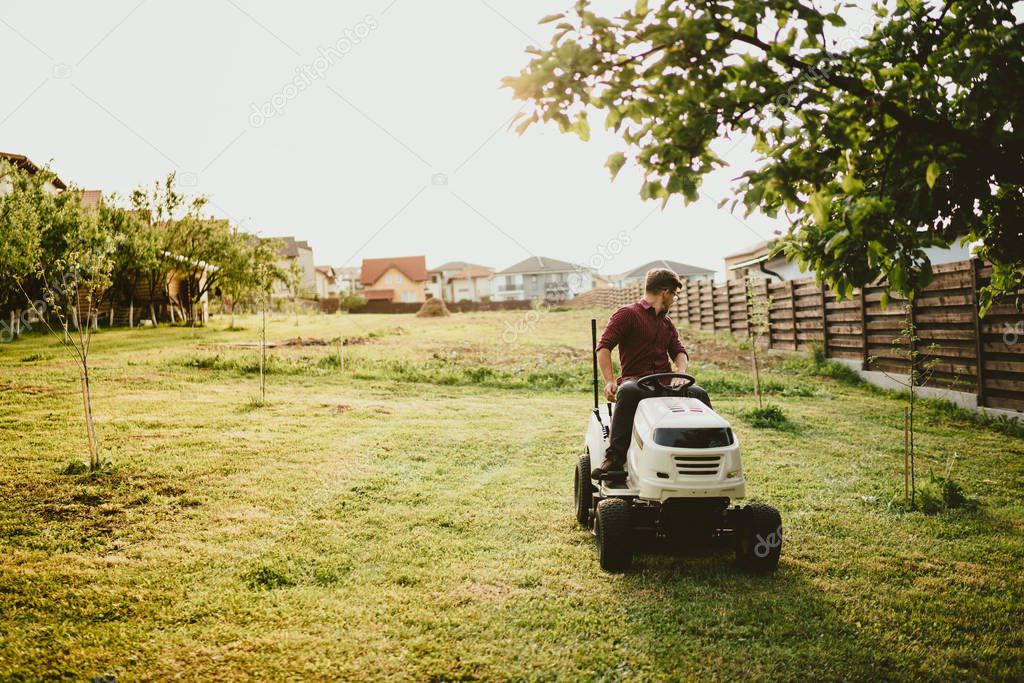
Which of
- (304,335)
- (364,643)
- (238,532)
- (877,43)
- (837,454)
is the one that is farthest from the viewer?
(304,335)

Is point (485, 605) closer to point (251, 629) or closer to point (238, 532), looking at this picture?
point (251, 629)

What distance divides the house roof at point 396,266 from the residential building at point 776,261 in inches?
1585

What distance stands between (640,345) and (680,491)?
1320 millimetres

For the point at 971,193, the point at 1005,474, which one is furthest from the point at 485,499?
the point at 1005,474

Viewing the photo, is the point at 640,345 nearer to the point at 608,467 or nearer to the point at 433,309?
the point at 608,467

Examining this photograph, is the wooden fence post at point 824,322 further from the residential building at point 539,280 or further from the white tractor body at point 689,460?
the residential building at point 539,280

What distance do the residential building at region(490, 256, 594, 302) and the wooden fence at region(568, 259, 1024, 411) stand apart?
179ft

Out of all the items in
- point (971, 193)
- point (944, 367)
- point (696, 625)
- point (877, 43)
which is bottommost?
point (696, 625)

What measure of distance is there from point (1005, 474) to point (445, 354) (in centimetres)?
1249

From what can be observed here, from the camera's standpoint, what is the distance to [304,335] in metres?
21.4

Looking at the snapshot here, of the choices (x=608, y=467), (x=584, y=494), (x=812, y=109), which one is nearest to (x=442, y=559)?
(x=584, y=494)

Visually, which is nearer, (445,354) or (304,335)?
(445,354)

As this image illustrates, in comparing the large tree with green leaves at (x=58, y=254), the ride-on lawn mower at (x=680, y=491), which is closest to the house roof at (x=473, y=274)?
the large tree with green leaves at (x=58, y=254)

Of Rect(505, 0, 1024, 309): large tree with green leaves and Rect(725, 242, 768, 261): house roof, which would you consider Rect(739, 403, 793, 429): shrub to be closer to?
Rect(505, 0, 1024, 309): large tree with green leaves
